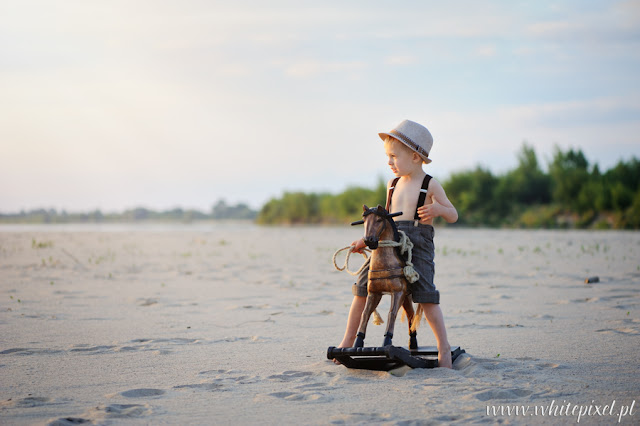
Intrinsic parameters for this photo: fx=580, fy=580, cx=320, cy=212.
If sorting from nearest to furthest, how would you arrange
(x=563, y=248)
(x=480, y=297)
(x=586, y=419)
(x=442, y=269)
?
(x=586, y=419) < (x=480, y=297) < (x=442, y=269) < (x=563, y=248)

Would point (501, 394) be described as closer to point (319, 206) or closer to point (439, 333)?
point (439, 333)

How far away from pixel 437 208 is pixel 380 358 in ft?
3.40

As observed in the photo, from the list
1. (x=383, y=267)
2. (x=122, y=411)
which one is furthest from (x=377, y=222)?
(x=122, y=411)

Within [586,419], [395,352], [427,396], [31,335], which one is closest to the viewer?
[586,419]

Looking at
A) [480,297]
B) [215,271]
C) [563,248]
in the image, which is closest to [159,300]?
[215,271]

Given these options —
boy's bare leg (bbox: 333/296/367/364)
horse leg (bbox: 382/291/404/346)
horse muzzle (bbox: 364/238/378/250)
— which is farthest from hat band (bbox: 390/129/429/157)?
boy's bare leg (bbox: 333/296/367/364)

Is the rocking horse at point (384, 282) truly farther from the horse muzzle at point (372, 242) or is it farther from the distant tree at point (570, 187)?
the distant tree at point (570, 187)

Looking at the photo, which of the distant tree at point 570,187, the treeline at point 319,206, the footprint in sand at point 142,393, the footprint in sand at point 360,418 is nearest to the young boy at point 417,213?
the footprint in sand at point 360,418

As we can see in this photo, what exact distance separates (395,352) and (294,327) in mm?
1848

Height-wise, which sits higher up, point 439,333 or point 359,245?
point 359,245

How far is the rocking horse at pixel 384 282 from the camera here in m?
3.67

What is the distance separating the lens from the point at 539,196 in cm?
3262

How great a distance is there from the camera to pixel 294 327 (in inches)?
208

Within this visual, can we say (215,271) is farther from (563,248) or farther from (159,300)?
(563,248)
